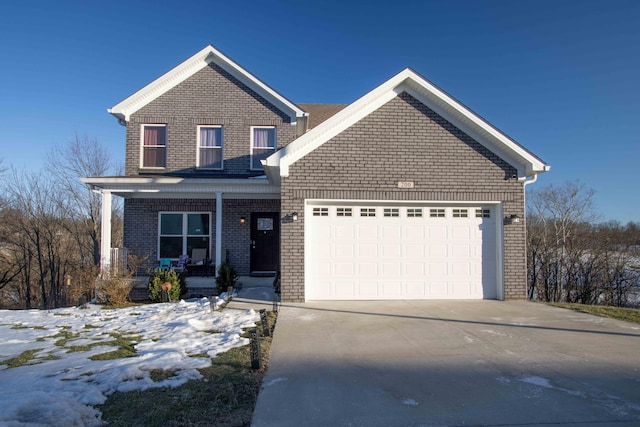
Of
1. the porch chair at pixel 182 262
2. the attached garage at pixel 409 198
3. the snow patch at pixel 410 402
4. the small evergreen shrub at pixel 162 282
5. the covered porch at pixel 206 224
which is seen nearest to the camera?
the snow patch at pixel 410 402

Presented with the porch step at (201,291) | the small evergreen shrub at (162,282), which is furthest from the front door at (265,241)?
the small evergreen shrub at (162,282)

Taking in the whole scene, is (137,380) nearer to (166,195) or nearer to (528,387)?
(528,387)

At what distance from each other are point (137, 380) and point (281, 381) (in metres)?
1.68

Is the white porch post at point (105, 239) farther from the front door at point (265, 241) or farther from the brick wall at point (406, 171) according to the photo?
the brick wall at point (406, 171)

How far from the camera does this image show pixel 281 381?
4418 mm

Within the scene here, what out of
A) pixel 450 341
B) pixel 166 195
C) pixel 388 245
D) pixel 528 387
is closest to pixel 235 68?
pixel 166 195

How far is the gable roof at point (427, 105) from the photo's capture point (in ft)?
30.9

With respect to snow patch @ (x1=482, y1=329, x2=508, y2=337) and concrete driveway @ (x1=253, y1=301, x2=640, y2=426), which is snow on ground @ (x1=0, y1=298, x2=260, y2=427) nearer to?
concrete driveway @ (x1=253, y1=301, x2=640, y2=426)

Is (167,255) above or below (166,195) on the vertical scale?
below

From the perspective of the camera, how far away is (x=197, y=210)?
13.1 metres

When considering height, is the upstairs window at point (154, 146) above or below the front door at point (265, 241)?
above

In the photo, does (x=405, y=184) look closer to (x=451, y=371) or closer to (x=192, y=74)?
(x=451, y=371)

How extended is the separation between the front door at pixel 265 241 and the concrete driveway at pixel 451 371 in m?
5.35

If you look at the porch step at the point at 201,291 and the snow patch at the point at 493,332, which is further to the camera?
the porch step at the point at 201,291
